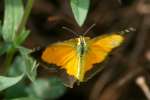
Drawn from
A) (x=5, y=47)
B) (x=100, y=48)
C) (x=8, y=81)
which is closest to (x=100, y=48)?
(x=100, y=48)

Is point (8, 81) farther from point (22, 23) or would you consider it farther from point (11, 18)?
point (11, 18)

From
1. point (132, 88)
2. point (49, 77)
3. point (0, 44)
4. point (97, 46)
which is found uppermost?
point (97, 46)

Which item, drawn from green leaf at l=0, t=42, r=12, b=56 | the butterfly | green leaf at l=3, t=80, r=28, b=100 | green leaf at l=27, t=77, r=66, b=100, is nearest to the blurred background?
green leaf at l=27, t=77, r=66, b=100

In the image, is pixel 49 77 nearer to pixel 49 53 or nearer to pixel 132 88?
pixel 132 88

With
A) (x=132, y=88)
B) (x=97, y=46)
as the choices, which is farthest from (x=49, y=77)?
(x=97, y=46)

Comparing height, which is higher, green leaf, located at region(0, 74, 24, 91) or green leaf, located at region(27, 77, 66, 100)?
green leaf, located at region(0, 74, 24, 91)

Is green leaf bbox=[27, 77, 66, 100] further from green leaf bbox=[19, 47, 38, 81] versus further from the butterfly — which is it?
the butterfly
